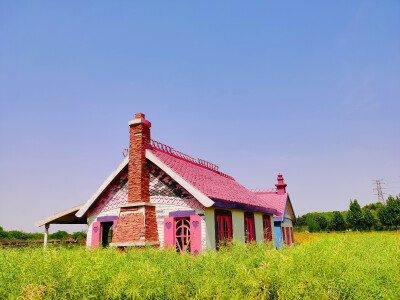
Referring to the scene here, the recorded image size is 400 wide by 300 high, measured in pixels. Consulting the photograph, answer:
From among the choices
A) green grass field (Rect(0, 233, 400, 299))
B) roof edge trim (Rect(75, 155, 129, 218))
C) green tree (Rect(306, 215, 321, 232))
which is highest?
roof edge trim (Rect(75, 155, 129, 218))

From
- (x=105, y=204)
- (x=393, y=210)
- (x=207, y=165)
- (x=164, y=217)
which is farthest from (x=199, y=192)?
(x=393, y=210)

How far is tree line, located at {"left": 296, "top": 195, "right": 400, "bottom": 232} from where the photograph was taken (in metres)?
52.7

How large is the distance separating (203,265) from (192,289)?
3.91ft

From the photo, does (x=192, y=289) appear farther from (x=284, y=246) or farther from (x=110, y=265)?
(x=284, y=246)

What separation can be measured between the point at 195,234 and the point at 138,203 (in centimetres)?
269

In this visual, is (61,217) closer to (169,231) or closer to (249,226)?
(169,231)

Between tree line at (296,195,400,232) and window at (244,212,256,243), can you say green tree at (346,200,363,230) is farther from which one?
window at (244,212,256,243)

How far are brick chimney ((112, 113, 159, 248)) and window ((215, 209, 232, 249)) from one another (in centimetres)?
249

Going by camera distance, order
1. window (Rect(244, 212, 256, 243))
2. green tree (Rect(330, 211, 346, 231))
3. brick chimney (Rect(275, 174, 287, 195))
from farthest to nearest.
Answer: green tree (Rect(330, 211, 346, 231))
brick chimney (Rect(275, 174, 287, 195))
window (Rect(244, 212, 256, 243))

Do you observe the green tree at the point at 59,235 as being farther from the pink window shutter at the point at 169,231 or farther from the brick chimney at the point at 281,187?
the pink window shutter at the point at 169,231

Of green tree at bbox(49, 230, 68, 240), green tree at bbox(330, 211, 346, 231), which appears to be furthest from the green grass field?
green tree at bbox(330, 211, 346, 231)

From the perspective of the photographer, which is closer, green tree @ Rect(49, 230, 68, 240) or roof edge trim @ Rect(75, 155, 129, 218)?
roof edge trim @ Rect(75, 155, 129, 218)

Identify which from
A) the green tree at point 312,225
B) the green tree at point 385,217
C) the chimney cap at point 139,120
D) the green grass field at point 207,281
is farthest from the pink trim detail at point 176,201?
the green tree at point 312,225

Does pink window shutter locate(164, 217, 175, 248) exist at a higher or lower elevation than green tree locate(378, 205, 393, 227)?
higher
